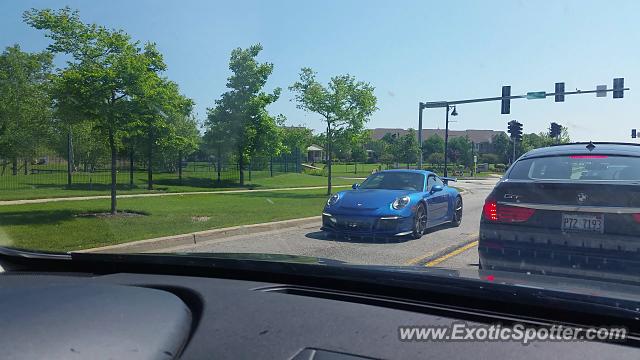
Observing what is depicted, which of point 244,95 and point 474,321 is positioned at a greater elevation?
point 244,95

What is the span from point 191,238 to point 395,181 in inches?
164

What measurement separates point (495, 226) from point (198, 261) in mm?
3416

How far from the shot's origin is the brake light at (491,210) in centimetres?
575

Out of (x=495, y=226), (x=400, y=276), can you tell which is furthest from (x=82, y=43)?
(x=400, y=276)

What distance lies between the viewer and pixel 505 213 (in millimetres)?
5660

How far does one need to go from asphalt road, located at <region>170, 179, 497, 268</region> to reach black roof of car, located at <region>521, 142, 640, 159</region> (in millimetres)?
2097

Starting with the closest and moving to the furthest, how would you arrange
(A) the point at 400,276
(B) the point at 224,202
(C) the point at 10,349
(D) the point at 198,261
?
1. (C) the point at 10,349
2. (A) the point at 400,276
3. (D) the point at 198,261
4. (B) the point at 224,202

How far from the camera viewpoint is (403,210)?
990 centimetres

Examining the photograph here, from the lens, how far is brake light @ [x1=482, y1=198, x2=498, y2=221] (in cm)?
575

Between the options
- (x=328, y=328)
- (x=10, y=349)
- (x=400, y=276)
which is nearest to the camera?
(x=10, y=349)

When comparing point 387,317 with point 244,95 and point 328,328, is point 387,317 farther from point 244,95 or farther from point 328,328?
point 244,95

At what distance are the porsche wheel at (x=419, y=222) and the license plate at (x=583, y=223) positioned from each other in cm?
499

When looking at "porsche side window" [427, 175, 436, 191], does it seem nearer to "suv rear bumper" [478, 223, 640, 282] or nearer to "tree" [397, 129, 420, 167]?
"suv rear bumper" [478, 223, 640, 282]

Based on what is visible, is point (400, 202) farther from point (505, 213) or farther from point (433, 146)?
point (433, 146)
